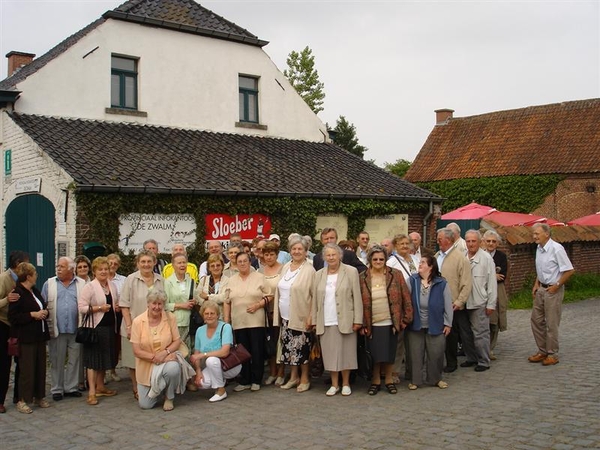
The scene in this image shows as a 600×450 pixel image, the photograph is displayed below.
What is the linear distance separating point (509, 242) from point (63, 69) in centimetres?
1184

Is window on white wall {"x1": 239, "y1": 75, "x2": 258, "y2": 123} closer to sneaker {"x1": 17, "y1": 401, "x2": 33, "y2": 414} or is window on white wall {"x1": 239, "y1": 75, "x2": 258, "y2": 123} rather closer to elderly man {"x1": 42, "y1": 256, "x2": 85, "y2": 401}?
elderly man {"x1": 42, "y1": 256, "x2": 85, "y2": 401}

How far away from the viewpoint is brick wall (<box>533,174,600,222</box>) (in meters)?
30.2

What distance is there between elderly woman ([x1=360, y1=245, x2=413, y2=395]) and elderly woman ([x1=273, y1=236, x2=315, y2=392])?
28.1 inches

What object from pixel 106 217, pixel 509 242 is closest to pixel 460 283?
pixel 106 217

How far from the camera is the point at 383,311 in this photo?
820cm

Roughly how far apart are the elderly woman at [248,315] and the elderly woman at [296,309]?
23 cm

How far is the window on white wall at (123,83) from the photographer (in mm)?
17547

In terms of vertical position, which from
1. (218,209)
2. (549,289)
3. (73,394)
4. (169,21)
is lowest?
(73,394)

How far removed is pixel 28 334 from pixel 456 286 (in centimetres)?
543

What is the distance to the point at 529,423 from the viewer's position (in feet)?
21.8

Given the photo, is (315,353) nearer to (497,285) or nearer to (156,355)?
(156,355)

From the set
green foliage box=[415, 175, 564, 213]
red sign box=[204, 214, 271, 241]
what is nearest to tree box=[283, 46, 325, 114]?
green foliage box=[415, 175, 564, 213]

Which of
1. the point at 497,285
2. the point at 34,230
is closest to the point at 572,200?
the point at 497,285

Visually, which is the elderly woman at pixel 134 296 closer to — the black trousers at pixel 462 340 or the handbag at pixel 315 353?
the handbag at pixel 315 353
